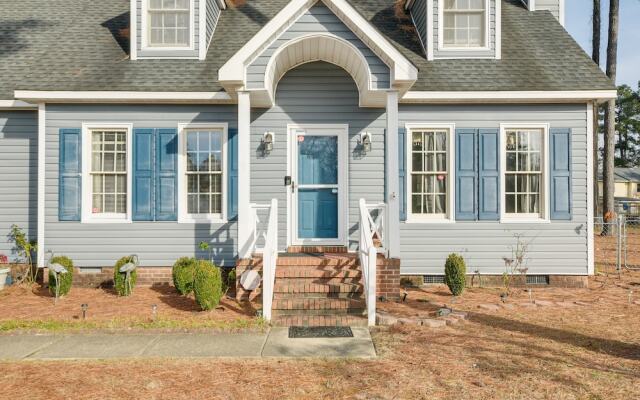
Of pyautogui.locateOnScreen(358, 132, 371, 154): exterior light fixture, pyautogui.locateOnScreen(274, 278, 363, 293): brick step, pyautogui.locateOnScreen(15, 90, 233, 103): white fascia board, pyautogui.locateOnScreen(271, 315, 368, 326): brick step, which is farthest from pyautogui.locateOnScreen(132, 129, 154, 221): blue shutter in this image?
pyautogui.locateOnScreen(358, 132, 371, 154): exterior light fixture

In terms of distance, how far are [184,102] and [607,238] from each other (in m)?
15.6

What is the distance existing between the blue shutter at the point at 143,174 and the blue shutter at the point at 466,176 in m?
5.79

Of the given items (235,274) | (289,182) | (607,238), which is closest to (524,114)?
(289,182)

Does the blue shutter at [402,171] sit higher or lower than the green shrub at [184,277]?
higher

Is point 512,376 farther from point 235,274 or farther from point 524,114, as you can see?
point 524,114

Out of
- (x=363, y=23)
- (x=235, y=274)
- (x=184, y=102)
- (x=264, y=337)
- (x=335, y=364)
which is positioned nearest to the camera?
(x=335, y=364)

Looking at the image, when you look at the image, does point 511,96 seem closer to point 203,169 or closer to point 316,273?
point 316,273

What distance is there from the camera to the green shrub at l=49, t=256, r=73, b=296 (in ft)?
23.3

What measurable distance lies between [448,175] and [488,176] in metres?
0.74

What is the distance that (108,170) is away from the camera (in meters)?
8.13

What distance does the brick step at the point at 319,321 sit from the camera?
5.70 m

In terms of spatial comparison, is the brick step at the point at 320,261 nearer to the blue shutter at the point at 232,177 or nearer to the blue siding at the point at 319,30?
the blue shutter at the point at 232,177

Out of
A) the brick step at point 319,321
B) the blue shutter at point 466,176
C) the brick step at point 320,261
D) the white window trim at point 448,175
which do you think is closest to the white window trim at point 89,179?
the brick step at point 320,261

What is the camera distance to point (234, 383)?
13.0 ft
